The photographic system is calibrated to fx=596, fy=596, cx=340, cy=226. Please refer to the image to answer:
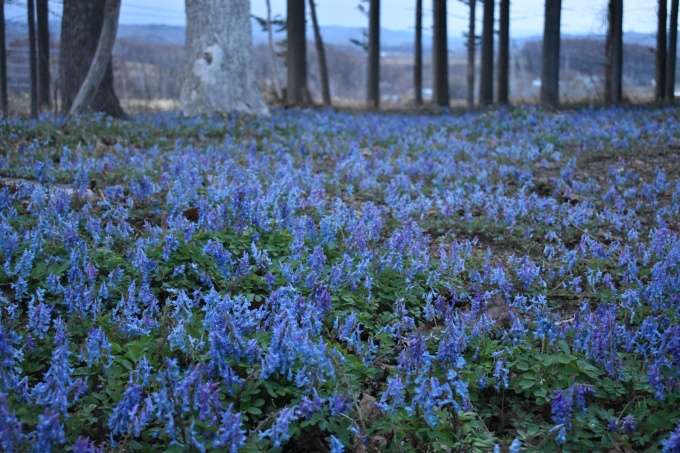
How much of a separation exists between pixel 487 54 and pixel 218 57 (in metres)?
13.8

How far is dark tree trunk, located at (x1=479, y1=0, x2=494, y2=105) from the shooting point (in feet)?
72.2

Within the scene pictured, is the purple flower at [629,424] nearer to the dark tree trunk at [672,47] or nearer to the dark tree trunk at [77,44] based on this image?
the dark tree trunk at [77,44]

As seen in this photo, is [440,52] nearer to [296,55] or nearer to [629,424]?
[296,55]

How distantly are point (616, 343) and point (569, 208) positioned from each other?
315 centimetres

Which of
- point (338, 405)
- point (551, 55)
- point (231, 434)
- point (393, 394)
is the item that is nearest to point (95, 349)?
point (231, 434)

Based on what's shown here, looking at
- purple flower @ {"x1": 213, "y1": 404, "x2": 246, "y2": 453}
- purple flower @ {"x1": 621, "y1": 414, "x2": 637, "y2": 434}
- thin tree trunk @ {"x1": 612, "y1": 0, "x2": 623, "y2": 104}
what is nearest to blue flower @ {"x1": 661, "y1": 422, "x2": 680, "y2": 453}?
purple flower @ {"x1": 621, "y1": 414, "x2": 637, "y2": 434}

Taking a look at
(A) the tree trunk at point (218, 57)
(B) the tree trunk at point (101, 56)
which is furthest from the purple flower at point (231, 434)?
(A) the tree trunk at point (218, 57)

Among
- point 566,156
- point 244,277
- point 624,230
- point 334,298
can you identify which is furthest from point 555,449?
point 566,156

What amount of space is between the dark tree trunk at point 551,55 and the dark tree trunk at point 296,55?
751cm

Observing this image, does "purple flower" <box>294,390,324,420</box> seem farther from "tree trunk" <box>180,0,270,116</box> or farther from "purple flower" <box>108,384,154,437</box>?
"tree trunk" <box>180,0,270,116</box>

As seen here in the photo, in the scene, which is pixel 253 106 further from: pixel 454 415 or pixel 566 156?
pixel 454 415

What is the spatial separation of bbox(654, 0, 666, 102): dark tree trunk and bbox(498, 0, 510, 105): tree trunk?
579cm

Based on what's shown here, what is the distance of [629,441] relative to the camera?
2445 millimetres

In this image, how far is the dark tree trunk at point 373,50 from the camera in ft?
80.2
